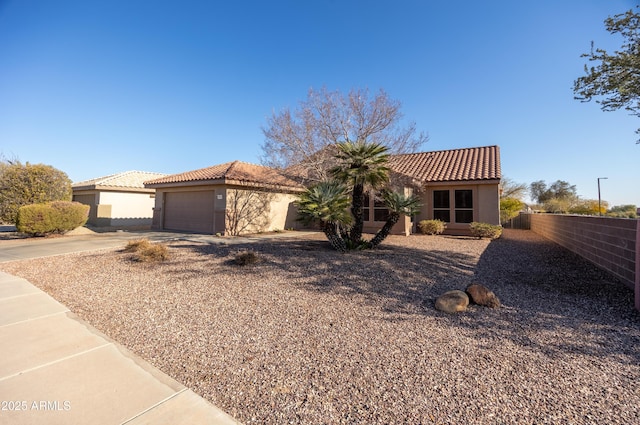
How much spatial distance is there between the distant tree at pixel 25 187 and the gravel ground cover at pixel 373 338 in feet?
31.9

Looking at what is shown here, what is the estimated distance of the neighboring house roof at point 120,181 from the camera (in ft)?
67.6

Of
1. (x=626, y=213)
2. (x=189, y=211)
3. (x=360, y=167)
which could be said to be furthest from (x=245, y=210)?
(x=626, y=213)

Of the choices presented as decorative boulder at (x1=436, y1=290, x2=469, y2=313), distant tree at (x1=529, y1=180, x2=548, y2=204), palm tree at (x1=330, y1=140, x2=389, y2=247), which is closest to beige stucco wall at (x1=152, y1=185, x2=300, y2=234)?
palm tree at (x1=330, y1=140, x2=389, y2=247)

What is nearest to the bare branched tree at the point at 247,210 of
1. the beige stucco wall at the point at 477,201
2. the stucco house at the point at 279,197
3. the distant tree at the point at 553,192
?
the stucco house at the point at 279,197

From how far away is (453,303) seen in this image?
4680 mm

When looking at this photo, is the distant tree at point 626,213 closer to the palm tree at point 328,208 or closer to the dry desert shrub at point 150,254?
the palm tree at point 328,208

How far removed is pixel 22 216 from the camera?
40.0ft

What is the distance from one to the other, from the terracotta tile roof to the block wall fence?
4.91 m

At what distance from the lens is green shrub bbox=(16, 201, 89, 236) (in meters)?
12.4

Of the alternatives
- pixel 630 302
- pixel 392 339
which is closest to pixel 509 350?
pixel 392 339

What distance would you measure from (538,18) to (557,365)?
11.2m

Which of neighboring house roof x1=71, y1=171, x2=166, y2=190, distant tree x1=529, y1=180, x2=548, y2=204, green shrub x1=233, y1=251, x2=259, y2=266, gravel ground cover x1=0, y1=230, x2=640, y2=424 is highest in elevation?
distant tree x1=529, y1=180, x2=548, y2=204

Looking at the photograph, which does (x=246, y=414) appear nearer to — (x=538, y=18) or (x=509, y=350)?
(x=509, y=350)

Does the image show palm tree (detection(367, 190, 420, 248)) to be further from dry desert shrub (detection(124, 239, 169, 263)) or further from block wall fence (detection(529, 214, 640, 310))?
dry desert shrub (detection(124, 239, 169, 263))
